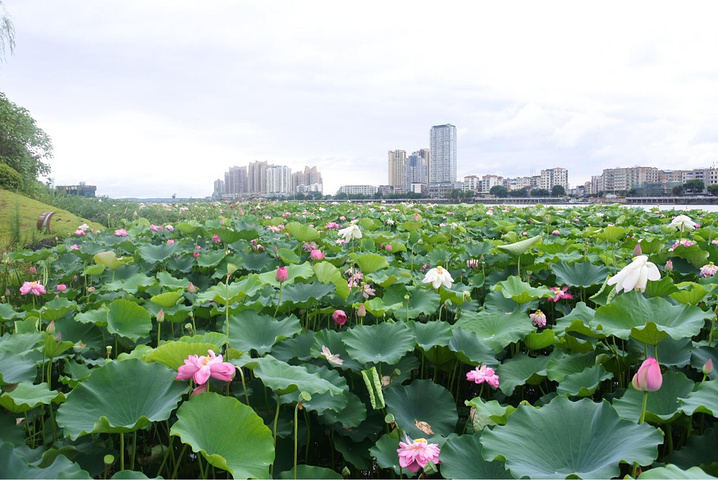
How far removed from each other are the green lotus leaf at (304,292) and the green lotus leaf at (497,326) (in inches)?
20.8

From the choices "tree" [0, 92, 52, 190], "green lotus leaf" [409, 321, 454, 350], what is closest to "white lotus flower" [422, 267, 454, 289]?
"green lotus leaf" [409, 321, 454, 350]

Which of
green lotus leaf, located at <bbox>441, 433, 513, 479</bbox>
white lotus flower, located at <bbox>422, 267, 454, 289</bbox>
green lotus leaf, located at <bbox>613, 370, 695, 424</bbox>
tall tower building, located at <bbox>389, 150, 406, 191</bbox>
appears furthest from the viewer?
tall tower building, located at <bbox>389, 150, 406, 191</bbox>

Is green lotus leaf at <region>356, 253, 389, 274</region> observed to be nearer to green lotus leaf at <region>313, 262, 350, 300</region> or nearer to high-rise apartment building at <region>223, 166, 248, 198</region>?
green lotus leaf at <region>313, 262, 350, 300</region>

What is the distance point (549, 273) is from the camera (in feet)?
7.86

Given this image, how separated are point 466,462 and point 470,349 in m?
0.49

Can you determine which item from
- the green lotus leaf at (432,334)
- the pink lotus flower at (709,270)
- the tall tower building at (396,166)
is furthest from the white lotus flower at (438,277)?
the tall tower building at (396,166)

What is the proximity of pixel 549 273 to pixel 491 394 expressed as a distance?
110 cm

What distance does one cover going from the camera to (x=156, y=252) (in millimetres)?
2928

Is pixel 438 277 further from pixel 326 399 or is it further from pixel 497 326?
pixel 326 399

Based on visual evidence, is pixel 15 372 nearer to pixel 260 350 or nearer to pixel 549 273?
pixel 260 350

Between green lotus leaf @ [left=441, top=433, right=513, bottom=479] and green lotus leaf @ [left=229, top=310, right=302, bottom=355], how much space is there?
605mm

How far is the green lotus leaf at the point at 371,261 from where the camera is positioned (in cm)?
212

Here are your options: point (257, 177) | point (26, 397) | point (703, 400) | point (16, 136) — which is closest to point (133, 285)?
point (26, 397)

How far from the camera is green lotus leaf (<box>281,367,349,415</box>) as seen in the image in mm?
1111
